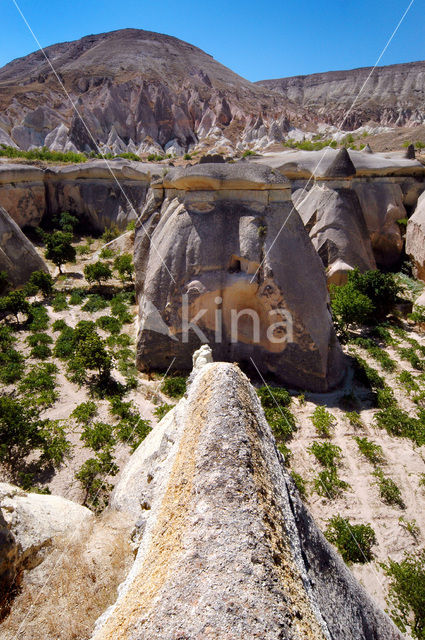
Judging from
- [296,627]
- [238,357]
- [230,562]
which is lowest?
[238,357]

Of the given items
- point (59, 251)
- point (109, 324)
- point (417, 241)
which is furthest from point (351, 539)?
point (59, 251)

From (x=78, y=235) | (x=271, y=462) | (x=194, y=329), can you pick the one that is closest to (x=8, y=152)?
(x=78, y=235)

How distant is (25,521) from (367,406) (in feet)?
23.0

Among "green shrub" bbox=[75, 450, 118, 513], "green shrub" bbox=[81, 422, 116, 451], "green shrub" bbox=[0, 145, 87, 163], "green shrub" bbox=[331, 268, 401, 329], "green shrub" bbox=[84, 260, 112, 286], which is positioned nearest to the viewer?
"green shrub" bbox=[75, 450, 118, 513]

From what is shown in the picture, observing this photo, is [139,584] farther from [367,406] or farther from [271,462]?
[367,406]

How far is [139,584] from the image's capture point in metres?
2.08

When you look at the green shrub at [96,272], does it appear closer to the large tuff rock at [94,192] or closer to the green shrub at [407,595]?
the large tuff rock at [94,192]

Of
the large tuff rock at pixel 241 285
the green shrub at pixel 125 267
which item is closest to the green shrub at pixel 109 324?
the large tuff rock at pixel 241 285

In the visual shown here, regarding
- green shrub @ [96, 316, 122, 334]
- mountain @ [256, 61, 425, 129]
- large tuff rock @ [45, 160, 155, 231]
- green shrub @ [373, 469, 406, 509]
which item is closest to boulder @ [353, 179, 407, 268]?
large tuff rock @ [45, 160, 155, 231]

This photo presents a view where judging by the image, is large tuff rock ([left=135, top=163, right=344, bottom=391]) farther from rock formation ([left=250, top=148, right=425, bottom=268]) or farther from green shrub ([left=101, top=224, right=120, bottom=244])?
green shrub ([left=101, top=224, right=120, bottom=244])

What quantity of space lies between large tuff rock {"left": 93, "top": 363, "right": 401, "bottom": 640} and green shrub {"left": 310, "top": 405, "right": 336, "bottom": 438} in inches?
167

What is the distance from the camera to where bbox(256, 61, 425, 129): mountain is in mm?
56750

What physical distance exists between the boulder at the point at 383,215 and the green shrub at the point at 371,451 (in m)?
12.4

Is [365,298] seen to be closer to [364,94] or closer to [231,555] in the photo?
[231,555]
